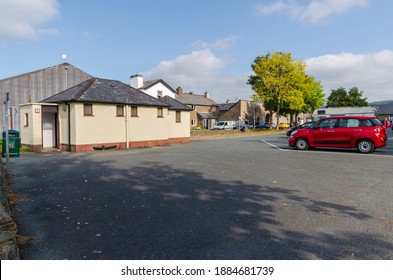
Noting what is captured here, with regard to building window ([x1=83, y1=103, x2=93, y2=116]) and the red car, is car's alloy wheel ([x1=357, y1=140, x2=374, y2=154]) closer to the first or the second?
the red car

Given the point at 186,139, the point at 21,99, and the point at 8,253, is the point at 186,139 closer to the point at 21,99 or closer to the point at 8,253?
the point at 21,99

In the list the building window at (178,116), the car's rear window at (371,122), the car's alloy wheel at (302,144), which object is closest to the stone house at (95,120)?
the building window at (178,116)

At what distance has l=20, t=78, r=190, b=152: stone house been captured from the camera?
695 inches

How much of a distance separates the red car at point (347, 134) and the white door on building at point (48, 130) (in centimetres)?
1665

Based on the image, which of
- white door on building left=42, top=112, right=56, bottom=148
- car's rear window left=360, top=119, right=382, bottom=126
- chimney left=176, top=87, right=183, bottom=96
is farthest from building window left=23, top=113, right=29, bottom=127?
chimney left=176, top=87, right=183, bottom=96

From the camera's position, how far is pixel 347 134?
1459cm

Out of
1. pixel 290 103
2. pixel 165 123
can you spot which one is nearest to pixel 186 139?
pixel 165 123

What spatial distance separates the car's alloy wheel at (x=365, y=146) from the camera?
14156 mm

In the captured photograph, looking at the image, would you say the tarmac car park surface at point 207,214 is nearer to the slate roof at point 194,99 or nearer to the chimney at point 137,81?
the chimney at point 137,81

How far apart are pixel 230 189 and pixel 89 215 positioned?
11.4 ft

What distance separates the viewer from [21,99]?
30594 millimetres

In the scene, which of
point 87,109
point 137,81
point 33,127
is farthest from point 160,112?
point 137,81

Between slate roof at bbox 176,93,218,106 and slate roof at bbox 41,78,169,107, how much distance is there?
35.3m

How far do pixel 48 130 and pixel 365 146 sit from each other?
65.4ft
